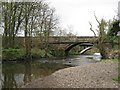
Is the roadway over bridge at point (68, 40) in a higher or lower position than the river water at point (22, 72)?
higher

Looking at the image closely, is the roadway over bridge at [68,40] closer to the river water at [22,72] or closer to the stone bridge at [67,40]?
the stone bridge at [67,40]

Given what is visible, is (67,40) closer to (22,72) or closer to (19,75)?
(22,72)

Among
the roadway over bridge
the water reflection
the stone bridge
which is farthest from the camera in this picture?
the roadway over bridge

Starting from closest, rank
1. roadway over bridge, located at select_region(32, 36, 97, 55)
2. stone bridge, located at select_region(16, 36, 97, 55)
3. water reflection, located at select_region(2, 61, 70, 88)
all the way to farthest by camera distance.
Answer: water reflection, located at select_region(2, 61, 70, 88)
stone bridge, located at select_region(16, 36, 97, 55)
roadway over bridge, located at select_region(32, 36, 97, 55)

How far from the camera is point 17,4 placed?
104 ft

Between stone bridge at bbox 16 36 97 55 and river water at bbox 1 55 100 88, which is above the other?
stone bridge at bbox 16 36 97 55

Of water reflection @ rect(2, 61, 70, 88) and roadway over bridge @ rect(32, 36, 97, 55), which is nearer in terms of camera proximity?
water reflection @ rect(2, 61, 70, 88)

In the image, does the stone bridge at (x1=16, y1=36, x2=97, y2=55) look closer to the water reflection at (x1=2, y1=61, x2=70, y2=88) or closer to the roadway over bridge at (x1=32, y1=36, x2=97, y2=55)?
the roadway over bridge at (x1=32, y1=36, x2=97, y2=55)

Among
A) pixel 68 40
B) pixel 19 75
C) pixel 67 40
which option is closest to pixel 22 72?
pixel 19 75

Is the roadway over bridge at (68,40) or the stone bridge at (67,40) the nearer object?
the stone bridge at (67,40)

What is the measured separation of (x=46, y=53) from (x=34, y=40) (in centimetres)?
328

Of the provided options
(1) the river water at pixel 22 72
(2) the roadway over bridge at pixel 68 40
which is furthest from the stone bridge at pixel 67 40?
(1) the river water at pixel 22 72

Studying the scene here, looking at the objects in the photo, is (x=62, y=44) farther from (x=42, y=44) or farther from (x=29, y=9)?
(x=29, y=9)

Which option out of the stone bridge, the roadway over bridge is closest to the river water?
the stone bridge
